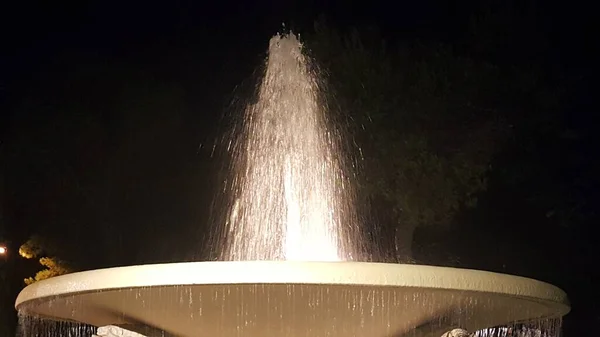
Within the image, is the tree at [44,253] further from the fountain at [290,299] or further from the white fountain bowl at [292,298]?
the white fountain bowl at [292,298]

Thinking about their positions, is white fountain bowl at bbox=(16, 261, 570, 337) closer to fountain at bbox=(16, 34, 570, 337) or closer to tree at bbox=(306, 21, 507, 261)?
fountain at bbox=(16, 34, 570, 337)

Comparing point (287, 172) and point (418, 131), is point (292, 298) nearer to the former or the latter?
point (287, 172)

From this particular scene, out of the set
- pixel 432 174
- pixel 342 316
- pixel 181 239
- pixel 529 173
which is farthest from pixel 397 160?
pixel 342 316

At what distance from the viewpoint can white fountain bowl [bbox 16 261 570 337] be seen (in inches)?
195

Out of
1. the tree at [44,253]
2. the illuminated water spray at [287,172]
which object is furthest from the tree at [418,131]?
the tree at [44,253]

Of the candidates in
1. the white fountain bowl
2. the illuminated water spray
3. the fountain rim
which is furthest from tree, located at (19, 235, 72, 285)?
the fountain rim

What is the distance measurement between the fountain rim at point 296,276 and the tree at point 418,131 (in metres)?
8.21

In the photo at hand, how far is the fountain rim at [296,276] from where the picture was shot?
491 centimetres

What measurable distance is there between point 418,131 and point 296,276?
30.5ft

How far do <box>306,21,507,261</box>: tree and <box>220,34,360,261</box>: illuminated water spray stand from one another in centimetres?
136

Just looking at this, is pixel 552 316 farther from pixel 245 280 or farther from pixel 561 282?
pixel 561 282

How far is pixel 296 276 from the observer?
4.90 meters

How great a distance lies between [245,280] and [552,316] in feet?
7.96

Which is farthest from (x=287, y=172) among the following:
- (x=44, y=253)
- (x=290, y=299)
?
(x=44, y=253)
